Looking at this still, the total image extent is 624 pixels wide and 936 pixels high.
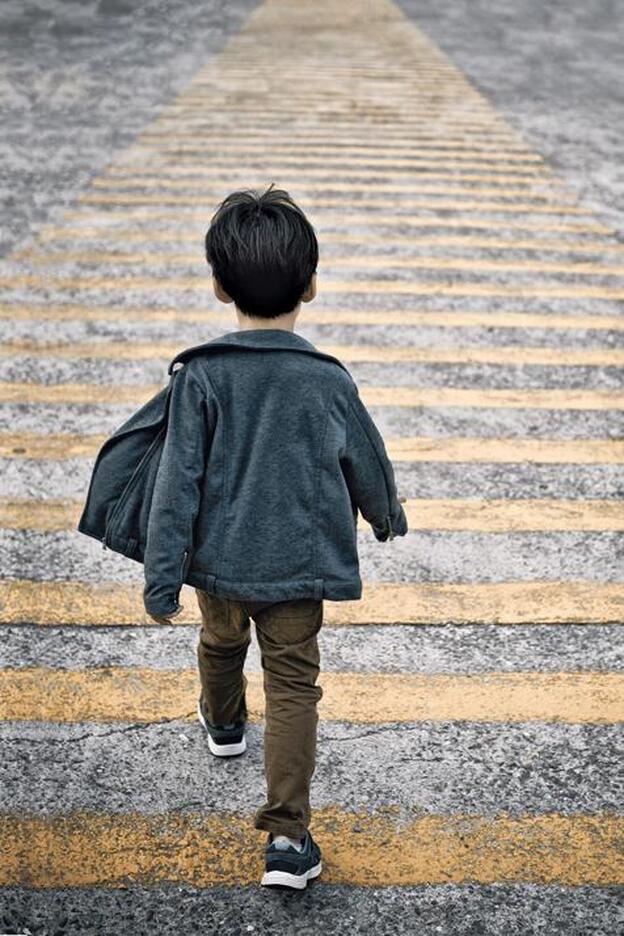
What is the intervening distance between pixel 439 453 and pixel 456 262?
262 cm

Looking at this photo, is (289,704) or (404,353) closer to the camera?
(289,704)

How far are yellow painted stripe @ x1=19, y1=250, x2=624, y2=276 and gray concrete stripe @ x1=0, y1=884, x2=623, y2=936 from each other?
16.2ft

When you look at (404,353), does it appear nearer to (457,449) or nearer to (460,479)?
(457,449)

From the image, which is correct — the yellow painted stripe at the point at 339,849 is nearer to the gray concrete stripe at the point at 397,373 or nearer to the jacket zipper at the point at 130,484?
the jacket zipper at the point at 130,484

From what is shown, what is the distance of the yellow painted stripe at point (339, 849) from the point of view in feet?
9.29

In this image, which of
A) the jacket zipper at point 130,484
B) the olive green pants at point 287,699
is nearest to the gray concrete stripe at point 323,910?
the olive green pants at point 287,699

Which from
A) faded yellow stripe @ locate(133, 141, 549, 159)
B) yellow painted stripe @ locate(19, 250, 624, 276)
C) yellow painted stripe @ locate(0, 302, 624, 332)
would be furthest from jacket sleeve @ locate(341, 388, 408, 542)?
faded yellow stripe @ locate(133, 141, 549, 159)

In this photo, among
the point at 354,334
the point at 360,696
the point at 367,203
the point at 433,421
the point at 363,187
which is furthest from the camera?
the point at 363,187

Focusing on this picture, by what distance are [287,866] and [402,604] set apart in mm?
1409

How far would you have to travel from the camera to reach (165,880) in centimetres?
281

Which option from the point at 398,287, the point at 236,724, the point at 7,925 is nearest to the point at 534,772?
the point at 236,724

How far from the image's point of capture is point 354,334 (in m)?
6.29

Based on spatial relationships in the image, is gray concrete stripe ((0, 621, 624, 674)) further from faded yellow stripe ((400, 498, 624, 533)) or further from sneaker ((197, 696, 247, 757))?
faded yellow stripe ((400, 498, 624, 533))

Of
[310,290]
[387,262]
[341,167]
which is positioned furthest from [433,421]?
[341,167]
